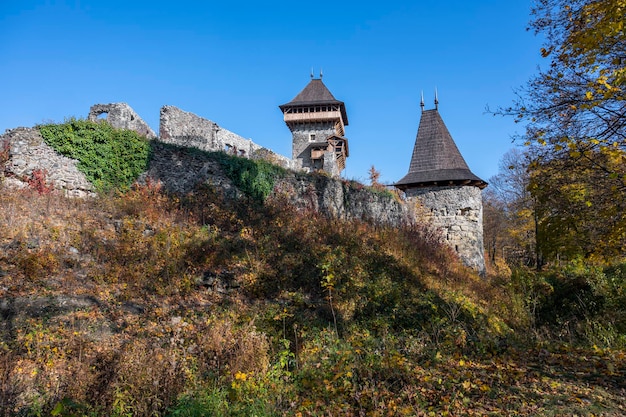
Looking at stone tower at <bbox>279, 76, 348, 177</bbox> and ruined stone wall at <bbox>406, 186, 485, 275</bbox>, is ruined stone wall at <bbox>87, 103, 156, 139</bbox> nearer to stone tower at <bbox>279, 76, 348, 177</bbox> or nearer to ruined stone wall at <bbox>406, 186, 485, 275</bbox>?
ruined stone wall at <bbox>406, 186, 485, 275</bbox>

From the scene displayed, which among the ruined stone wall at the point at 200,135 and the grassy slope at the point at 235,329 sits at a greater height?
the ruined stone wall at the point at 200,135

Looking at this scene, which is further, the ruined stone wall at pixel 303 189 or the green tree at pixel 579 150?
the ruined stone wall at pixel 303 189

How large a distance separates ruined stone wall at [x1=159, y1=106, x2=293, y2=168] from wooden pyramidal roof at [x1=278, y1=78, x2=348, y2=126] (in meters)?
13.9

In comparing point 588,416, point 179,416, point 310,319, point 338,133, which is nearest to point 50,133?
point 310,319

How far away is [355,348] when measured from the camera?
18.3 ft

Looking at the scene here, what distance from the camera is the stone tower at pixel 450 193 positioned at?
16.2 m

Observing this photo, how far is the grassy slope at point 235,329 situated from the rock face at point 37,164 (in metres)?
0.67

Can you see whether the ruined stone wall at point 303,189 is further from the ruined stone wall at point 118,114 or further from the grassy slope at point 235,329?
the ruined stone wall at point 118,114

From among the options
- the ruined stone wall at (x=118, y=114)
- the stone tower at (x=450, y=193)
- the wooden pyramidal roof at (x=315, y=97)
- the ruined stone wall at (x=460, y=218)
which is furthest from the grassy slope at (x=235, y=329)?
the wooden pyramidal roof at (x=315, y=97)

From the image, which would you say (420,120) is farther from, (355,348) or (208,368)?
(208,368)

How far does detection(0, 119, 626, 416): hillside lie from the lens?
4.05 meters

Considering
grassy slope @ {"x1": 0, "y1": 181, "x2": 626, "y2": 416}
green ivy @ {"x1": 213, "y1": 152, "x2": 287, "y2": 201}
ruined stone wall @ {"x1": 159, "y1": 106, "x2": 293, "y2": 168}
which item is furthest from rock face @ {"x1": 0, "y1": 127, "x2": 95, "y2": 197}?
ruined stone wall @ {"x1": 159, "y1": 106, "x2": 293, "y2": 168}

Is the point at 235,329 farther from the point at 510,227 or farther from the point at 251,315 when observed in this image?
the point at 510,227

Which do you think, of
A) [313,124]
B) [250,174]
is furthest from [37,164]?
[313,124]
